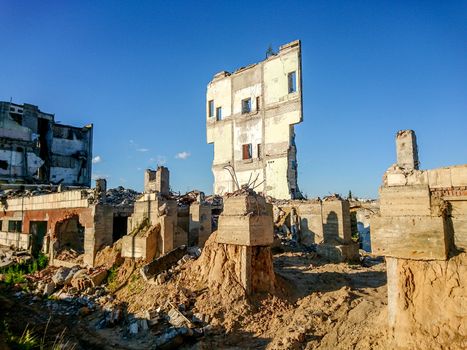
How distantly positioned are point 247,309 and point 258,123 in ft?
65.8

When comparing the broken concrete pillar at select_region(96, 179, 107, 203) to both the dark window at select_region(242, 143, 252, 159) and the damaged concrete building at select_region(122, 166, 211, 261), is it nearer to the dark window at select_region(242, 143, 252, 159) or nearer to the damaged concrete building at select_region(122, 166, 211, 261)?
the damaged concrete building at select_region(122, 166, 211, 261)

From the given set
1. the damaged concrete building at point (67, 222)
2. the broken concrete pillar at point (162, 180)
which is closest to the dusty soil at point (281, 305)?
the damaged concrete building at point (67, 222)

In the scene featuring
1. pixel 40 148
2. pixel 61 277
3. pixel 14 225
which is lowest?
pixel 61 277

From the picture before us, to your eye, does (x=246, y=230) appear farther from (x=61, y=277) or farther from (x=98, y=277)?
(x=61, y=277)

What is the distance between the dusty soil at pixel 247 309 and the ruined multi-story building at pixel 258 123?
12720mm

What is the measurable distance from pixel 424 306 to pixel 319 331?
233 centimetres

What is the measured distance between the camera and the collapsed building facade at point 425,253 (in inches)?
171

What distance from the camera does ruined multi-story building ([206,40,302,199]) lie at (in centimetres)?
2383

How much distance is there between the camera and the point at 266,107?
83.8 feet

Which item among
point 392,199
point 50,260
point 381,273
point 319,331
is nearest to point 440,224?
point 392,199

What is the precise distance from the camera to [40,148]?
115 feet

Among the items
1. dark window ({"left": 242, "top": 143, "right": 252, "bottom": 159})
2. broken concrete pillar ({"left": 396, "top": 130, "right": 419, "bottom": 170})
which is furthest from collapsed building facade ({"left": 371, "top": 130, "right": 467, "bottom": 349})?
dark window ({"left": 242, "top": 143, "right": 252, "bottom": 159})

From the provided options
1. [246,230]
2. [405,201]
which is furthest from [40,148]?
[405,201]

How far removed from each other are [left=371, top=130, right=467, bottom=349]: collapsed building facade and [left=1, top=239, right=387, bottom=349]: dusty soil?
61cm
